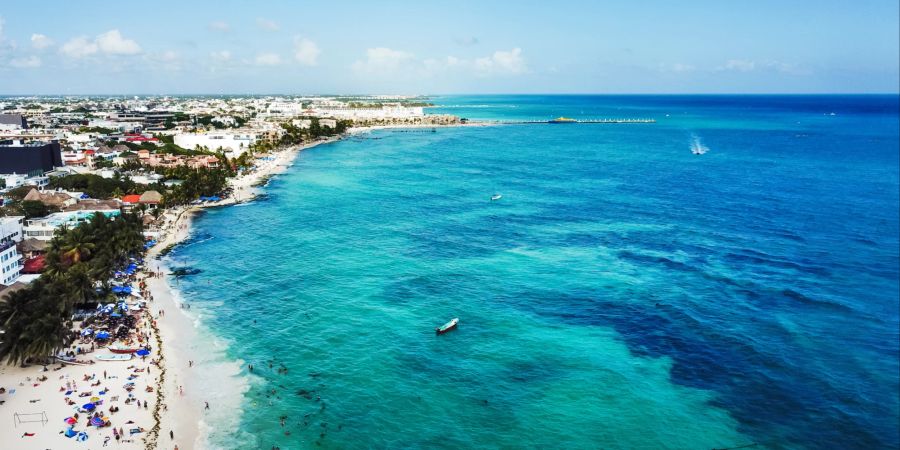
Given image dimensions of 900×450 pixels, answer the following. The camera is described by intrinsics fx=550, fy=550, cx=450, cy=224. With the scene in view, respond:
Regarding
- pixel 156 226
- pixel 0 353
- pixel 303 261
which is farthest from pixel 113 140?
pixel 0 353

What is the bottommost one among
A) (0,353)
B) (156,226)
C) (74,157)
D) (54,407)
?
(54,407)

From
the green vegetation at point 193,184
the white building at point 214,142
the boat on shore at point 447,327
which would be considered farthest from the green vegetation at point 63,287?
the white building at point 214,142

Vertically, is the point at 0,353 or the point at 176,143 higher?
the point at 176,143

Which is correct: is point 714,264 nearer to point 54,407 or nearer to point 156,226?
point 54,407

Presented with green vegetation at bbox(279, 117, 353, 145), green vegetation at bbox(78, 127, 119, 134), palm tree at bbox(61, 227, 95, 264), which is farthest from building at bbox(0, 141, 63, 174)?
green vegetation at bbox(279, 117, 353, 145)

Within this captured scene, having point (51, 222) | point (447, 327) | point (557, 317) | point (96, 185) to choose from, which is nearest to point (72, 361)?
point (447, 327)

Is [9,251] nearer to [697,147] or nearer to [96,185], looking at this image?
[96,185]
